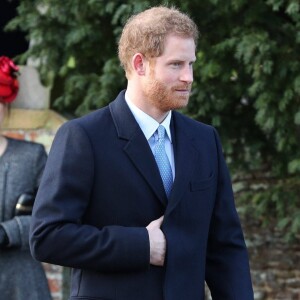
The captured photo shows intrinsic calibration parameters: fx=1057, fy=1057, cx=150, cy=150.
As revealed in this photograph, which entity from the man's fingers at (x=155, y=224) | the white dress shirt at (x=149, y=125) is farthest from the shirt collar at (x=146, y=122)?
the man's fingers at (x=155, y=224)

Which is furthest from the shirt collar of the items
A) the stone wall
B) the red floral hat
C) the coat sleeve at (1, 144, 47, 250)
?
the stone wall

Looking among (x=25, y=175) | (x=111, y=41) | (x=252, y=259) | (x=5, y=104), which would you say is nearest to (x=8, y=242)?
(x=25, y=175)

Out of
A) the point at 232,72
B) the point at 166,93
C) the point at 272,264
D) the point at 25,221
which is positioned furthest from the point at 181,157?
the point at 272,264

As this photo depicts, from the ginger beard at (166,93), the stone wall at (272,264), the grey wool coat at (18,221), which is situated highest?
the ginger beard at (166,93)

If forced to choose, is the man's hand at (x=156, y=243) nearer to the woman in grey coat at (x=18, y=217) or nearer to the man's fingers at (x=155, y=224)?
the man's fingers at (x=155, y=224)

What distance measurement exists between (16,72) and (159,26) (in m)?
2.12

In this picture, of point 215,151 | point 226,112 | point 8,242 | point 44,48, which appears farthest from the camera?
point 44,48

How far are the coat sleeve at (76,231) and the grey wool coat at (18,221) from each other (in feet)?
5.18

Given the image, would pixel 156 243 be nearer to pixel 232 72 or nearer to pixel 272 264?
pixel 232 72

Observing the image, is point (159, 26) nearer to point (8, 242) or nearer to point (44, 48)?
point (8, 242)

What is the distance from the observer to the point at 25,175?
193 inches

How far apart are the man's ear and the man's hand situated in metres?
0.47

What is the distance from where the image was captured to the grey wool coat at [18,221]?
4.82m

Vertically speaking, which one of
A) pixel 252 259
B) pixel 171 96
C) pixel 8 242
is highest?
pixel 171 96
